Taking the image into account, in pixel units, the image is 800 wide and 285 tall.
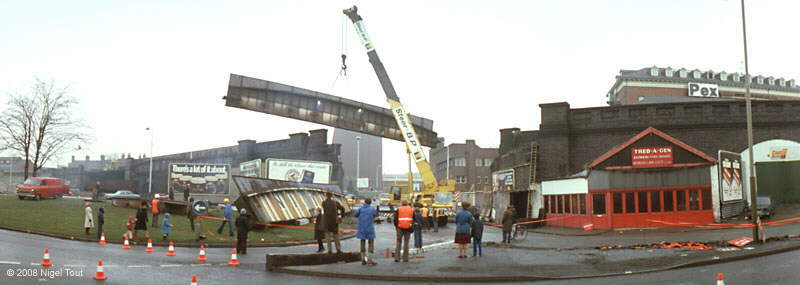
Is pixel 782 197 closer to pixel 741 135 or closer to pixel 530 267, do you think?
pixel 741 135

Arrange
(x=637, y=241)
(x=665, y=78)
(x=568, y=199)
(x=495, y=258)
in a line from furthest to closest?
1. (x=665, y=78)
2. (x=568, y=199)
3. (x=637, y=241)
4. (x=495, y=258)

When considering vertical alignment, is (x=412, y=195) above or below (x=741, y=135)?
below

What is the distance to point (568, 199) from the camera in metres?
31.4

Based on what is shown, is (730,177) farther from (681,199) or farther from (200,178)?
(200,178)

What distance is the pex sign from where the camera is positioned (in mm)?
87688

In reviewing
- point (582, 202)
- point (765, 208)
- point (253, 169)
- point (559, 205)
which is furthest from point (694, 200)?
point (253, 169)

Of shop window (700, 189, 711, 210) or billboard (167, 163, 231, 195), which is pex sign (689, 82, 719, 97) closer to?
shop window (700, 189, 711, 210)

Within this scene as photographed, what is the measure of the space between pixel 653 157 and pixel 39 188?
35713 millimetres

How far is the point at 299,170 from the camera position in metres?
50.1

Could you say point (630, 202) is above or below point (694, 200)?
below

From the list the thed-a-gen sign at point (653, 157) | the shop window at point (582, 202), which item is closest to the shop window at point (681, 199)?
the thed-a-gen sign at point (653, 157)

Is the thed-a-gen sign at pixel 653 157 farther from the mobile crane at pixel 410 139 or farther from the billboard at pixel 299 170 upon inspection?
the billboard at pixel 299 170

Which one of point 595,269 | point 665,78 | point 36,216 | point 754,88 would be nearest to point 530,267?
point 595,269

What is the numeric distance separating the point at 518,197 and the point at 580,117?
20.9 feet
